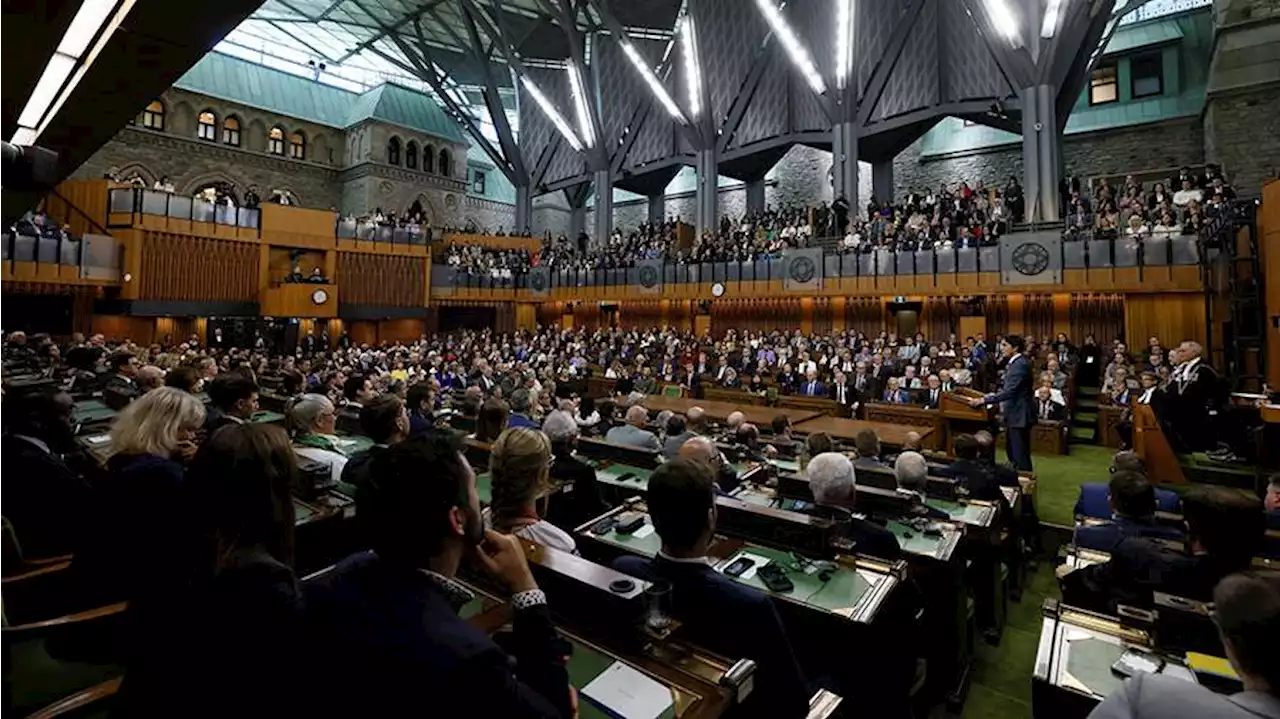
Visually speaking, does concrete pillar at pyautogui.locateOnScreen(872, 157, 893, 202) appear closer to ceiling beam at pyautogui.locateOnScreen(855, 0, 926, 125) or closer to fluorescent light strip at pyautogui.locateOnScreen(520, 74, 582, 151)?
ceiling beam at pyautogui.locateOnScreen(855, 0, 926, 125)

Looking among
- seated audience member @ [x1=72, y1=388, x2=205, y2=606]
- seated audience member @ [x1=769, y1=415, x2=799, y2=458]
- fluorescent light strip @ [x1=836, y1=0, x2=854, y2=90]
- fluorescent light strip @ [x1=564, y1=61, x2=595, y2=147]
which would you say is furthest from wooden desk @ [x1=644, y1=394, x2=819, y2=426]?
fluorescent light strip @ [x1=564, y1=61, x2=595, y2=147]

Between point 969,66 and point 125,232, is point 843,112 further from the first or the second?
point 125,232

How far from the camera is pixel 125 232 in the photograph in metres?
16.8

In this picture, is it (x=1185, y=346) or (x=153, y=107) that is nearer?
(x=1185, y=346)

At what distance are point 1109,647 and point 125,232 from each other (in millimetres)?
22365

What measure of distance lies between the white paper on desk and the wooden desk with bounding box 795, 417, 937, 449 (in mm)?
6353

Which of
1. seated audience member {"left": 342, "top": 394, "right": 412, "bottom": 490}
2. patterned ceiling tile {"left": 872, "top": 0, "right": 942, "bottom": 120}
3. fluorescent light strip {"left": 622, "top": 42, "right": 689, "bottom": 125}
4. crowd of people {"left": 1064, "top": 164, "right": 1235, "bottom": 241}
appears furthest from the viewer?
fluorescent light strip {"left": 622, "top": 42, "right": 689, "bottom": 125}

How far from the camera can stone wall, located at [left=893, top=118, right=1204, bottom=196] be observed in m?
18.7

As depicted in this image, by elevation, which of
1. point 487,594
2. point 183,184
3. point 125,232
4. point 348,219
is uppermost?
point 183,184

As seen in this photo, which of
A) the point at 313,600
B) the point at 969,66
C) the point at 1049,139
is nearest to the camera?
the point at 313,600

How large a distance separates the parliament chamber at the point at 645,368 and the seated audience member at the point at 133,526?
0.07 feet

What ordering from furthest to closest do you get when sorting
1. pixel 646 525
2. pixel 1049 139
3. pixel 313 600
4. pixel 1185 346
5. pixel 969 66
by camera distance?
pixel 969 66, pixel 1049 139, pixel 1185 346, pixel 646 525, pixel 313 600

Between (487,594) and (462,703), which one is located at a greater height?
(462,703)

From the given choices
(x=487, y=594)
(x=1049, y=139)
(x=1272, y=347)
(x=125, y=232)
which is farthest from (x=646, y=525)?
(x=125, y=232)
